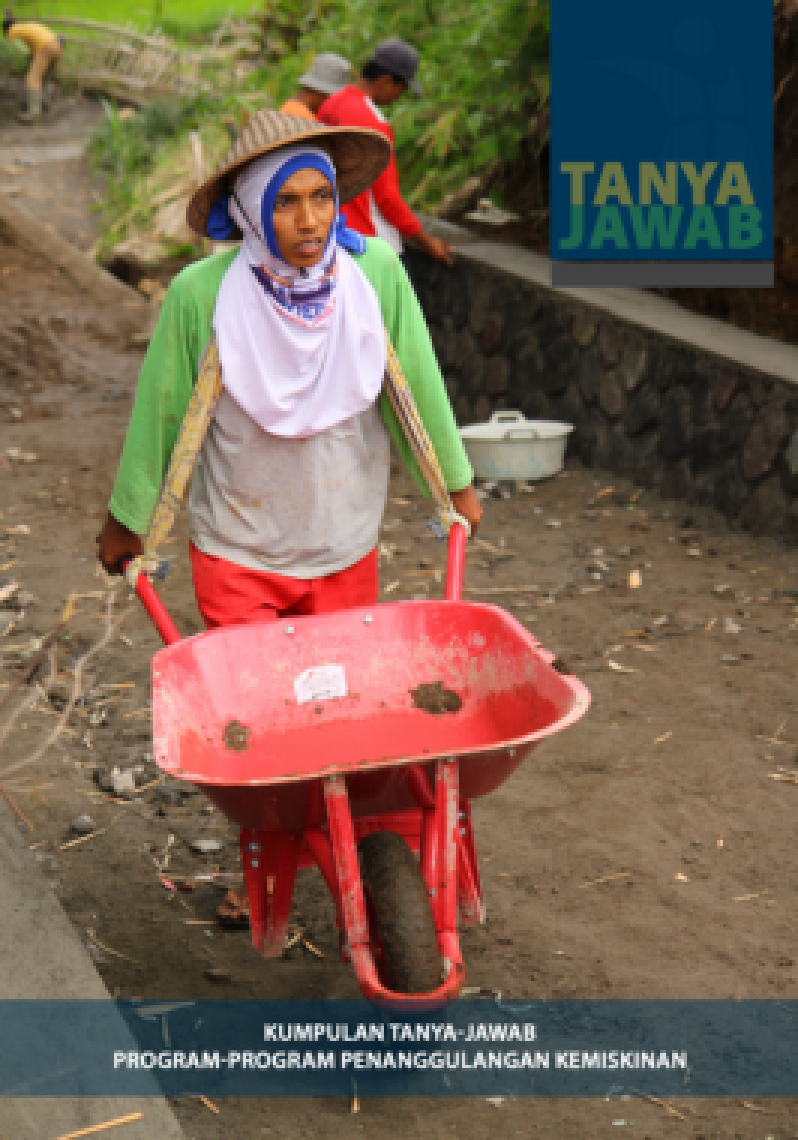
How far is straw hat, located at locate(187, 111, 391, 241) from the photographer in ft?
9.80

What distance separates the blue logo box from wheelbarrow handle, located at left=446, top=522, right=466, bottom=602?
14.1 feet

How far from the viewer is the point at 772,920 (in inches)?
138

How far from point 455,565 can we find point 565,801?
1.23 metres

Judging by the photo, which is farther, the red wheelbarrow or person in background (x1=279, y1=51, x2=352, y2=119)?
person in background (x1=279, y1=51, x2=352, y2=119)

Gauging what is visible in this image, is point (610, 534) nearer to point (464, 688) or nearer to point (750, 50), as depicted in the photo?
point (750, 50)

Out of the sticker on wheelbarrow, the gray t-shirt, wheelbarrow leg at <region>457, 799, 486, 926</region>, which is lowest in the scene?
wheelbarrow leg at <region>457, 799, 486, 926</region>

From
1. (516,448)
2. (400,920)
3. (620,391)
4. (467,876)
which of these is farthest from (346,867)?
(620,391)

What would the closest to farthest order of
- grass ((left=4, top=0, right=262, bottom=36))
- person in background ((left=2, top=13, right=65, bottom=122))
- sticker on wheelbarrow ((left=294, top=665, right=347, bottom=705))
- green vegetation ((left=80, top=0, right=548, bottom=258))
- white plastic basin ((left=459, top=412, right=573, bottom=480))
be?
sticker on wheelbarrow ((left=294, top=665, right=347, bottom=705)) < white plastic basin ((left=459, top=412, right=573, bottom=480)) < green vegetation ((left=80, top=0, right=548, bottom=258)) < person in background ((left=2, top=13, right=65, bottom=122)) < grass ((left=4, top=0, right=262, bottom=36))

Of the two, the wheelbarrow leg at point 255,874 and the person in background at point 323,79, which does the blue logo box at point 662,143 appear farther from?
the wheelbarrow leg at point 255,874

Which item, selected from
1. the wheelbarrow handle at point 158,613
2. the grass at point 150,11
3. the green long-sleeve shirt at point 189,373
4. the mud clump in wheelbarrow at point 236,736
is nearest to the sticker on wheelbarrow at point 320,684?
the mud clump in wheelbarrow at point 236,736

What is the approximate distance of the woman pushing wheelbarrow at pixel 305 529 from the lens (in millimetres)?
2906

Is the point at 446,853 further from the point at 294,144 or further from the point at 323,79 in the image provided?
the point at 323,79

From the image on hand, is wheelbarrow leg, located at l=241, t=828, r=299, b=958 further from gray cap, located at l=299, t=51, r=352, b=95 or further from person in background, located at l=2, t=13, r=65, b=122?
person in background, located at l=2, t=13, r=65, b=122

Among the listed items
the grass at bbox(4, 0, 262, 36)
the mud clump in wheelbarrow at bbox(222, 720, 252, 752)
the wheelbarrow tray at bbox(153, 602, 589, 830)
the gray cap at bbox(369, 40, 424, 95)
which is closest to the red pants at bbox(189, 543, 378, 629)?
the wheelbarrow tray at bbox(153, 602, 589, 830)
